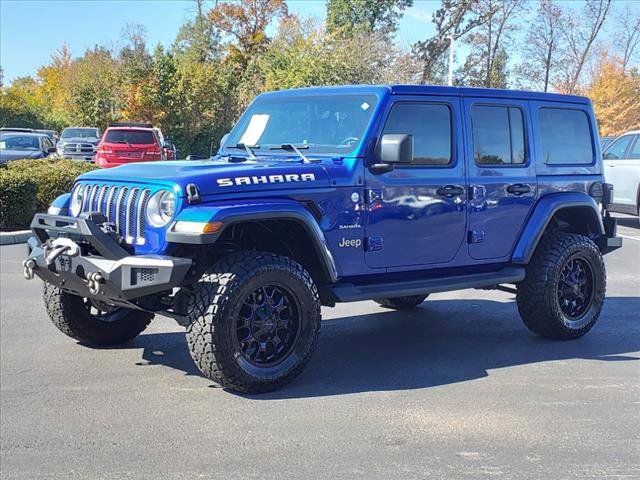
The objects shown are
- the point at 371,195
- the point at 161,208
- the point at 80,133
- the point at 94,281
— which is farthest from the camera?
the point at 80,133

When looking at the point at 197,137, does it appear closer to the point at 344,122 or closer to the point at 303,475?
the point at 344,122

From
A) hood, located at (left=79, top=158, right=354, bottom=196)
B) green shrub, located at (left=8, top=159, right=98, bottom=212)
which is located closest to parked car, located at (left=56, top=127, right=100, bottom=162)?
green shrub, located at (left=8, top=159, right=98, bottom=212)

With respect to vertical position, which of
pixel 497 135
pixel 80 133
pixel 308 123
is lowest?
pixel 497 135

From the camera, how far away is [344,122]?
553 centimetres

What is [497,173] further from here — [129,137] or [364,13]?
[364,13]

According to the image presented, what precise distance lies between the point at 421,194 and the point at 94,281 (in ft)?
7.97

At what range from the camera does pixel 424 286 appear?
5.50 meters

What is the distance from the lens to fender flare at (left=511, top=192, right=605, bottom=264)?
6074 mm

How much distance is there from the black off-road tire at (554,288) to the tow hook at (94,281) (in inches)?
139

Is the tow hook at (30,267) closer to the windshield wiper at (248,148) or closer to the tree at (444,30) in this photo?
the windshield wiper at (248,148)

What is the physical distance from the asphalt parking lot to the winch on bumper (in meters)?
0.71

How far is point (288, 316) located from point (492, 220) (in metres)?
2.02

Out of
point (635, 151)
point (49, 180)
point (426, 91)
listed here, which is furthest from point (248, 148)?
point (635, 151)

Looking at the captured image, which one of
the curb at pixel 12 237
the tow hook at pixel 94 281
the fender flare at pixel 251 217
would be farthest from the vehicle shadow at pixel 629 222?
the tow hook at pixel 94 281
